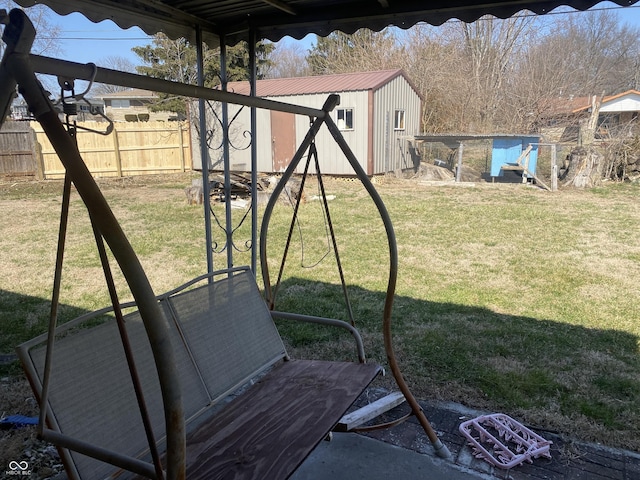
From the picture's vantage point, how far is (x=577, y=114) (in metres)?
16.9

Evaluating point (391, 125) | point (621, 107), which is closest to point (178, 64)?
point (391, 125)

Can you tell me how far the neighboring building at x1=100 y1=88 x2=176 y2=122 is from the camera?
2206 centimetres

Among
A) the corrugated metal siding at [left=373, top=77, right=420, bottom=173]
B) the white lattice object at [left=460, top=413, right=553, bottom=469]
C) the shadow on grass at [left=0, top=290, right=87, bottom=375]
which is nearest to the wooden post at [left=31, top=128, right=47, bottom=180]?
the corrugated metal siding at [left=373, top=77, right=420, bottom=173]

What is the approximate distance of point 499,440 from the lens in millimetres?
2174

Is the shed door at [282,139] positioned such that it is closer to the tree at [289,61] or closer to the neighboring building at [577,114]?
the neighboring building at [577,114]

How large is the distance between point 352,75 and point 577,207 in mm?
6691

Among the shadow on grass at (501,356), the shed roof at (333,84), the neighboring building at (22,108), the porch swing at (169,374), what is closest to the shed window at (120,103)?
the shed roof at (333,84)

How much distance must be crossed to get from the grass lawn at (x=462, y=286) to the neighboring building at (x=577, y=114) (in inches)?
311

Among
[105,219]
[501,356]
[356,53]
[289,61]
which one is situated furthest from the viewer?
[289,61]

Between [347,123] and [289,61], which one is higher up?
[289,61]

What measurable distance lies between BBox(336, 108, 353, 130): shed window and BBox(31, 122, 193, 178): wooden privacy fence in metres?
4.79

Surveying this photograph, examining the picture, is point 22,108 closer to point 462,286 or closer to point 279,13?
point 279,13

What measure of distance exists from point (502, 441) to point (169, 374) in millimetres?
1781

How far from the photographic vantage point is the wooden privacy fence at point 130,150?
12297 mm
